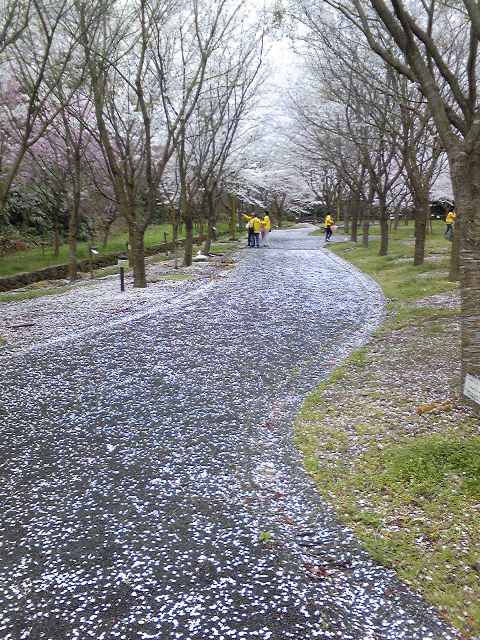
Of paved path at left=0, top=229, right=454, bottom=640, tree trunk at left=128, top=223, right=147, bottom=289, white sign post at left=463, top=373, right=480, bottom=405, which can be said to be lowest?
paved path at left=0, top=229, right=454, bottom=640

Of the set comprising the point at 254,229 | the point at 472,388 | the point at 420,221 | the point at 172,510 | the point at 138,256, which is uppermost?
the point at 420,221

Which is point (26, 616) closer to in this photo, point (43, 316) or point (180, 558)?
point (180, 558)

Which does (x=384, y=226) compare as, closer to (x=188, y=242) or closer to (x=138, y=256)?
(x=188, y=242)

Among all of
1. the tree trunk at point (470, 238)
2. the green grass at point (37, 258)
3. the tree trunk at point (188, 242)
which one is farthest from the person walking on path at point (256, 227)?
the tree trunk at point (470, 238)

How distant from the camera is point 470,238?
197 inches

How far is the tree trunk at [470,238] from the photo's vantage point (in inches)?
196

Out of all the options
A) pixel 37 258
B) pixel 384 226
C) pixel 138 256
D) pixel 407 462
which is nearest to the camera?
pixel 407 462

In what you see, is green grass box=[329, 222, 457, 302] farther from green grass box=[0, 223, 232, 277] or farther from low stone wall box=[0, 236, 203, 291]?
green grass box=[0, 223, 232, 277]

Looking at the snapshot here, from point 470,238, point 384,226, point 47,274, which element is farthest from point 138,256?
point 470,238

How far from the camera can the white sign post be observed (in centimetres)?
505

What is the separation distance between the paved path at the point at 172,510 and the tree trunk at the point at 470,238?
6.26 feet

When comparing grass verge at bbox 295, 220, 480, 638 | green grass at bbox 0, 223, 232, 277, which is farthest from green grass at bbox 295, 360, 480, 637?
green grass at bbox 0, 223, 232, 277

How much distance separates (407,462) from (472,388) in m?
1.27

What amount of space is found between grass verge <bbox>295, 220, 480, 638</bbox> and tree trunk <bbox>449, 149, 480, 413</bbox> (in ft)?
2.36
